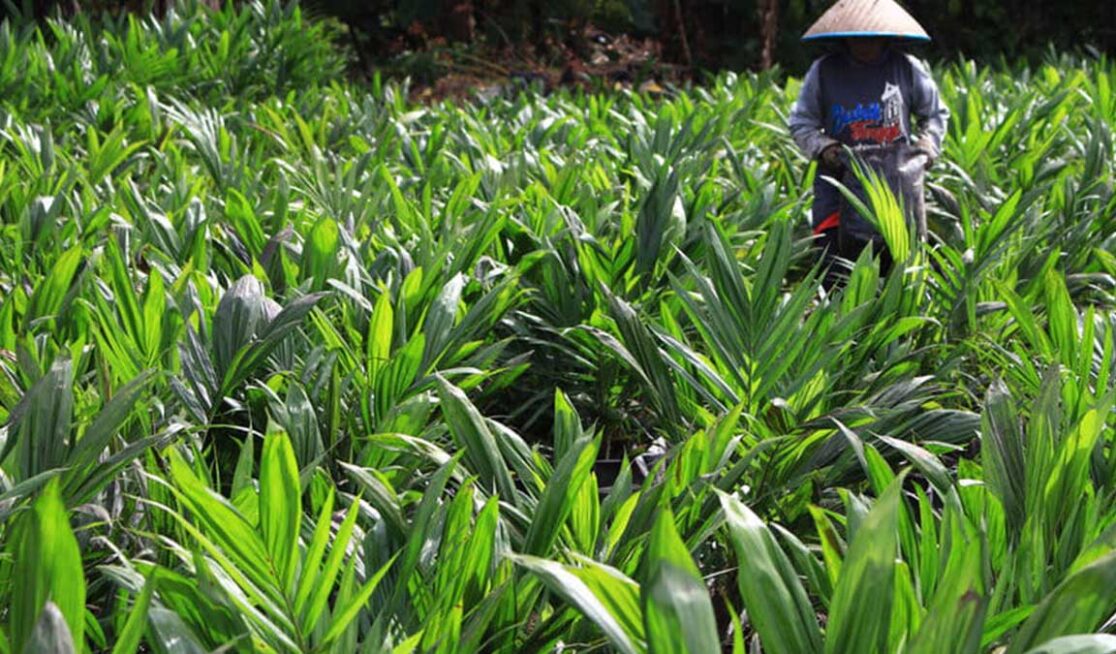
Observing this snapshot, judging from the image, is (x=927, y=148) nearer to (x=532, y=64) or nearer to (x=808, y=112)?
(x=808, y=112)

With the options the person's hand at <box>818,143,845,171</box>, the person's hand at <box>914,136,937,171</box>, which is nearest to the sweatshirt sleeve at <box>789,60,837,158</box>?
the person's hand at <box>818,143,845,171</box>

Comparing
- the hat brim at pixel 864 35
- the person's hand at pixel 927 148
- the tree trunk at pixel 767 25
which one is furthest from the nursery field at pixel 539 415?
the tree trunk at pixel 767 25

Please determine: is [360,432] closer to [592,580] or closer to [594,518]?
[594,518]

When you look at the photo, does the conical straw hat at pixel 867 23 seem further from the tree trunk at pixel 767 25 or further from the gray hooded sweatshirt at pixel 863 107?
the tree trunk at pixel 767 25

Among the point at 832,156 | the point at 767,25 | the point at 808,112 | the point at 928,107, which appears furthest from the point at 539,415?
the point at 767,25

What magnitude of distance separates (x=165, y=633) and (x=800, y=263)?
105 inches

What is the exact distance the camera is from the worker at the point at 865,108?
370 centimetres

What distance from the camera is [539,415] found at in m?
2.66

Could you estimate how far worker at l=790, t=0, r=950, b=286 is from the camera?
3.70 m

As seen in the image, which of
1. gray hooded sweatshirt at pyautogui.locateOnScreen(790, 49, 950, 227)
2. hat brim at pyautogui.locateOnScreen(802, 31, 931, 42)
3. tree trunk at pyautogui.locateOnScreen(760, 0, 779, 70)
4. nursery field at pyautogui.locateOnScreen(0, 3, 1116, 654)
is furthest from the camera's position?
tree trunk at pyautogui.locateOnScreen(760, 0, 779, 70)

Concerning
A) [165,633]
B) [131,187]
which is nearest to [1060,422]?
[165,633]

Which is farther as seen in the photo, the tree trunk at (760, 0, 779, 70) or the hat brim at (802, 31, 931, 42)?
the tree trunk at (760, 0, 779, 70)

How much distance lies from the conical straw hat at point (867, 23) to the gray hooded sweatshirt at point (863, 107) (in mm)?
111

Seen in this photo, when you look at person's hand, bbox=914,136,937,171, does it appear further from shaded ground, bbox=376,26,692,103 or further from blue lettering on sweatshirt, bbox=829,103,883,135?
shaded ground, bbox=376,26,692,103
